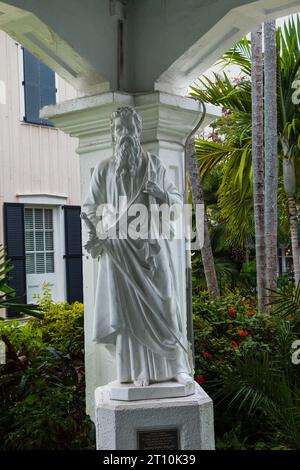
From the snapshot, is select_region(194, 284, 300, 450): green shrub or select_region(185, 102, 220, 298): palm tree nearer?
select_region(194, 284, 300, 450): green shrub

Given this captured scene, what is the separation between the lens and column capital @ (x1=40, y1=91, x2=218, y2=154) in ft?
12.7

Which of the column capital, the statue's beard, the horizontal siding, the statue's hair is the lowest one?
the statue's beard

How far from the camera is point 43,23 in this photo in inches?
146

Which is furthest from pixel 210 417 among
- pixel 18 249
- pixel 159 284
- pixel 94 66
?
pixel 18 249

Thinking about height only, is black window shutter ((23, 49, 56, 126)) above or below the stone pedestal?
above

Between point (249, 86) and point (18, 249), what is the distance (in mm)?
3431

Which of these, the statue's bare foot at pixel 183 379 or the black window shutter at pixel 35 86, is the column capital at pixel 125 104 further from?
the black window shutter at pixel 35 86

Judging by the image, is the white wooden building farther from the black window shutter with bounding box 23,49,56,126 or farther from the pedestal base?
the pedestal base

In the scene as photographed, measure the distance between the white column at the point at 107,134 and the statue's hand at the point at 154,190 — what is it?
556 mm

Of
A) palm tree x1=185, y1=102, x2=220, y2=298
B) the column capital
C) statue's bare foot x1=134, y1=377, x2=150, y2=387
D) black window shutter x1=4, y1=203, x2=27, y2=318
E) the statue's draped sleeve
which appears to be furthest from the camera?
black window shutter x1=4, y1=203, x2=27, y2=318

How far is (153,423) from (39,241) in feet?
17.2

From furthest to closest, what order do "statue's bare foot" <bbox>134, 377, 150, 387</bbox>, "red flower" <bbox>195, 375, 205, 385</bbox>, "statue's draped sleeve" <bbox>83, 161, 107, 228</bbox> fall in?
"red flower" <bbox>195, 375, 205, 385</bbox> → "statue's draped sleeve" <bbox>83, 161, 107, 228</bbox> → "statue's bare foot" <bbox>134, 377, 150, 387</bbox>

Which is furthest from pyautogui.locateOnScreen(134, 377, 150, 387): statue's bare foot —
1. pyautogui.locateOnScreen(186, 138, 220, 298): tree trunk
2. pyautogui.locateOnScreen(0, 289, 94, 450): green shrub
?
pyautogui.locateOnScreen(186, 138, 220, 298): tree trunk

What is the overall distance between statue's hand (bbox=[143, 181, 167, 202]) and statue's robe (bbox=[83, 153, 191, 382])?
0.10 ft
